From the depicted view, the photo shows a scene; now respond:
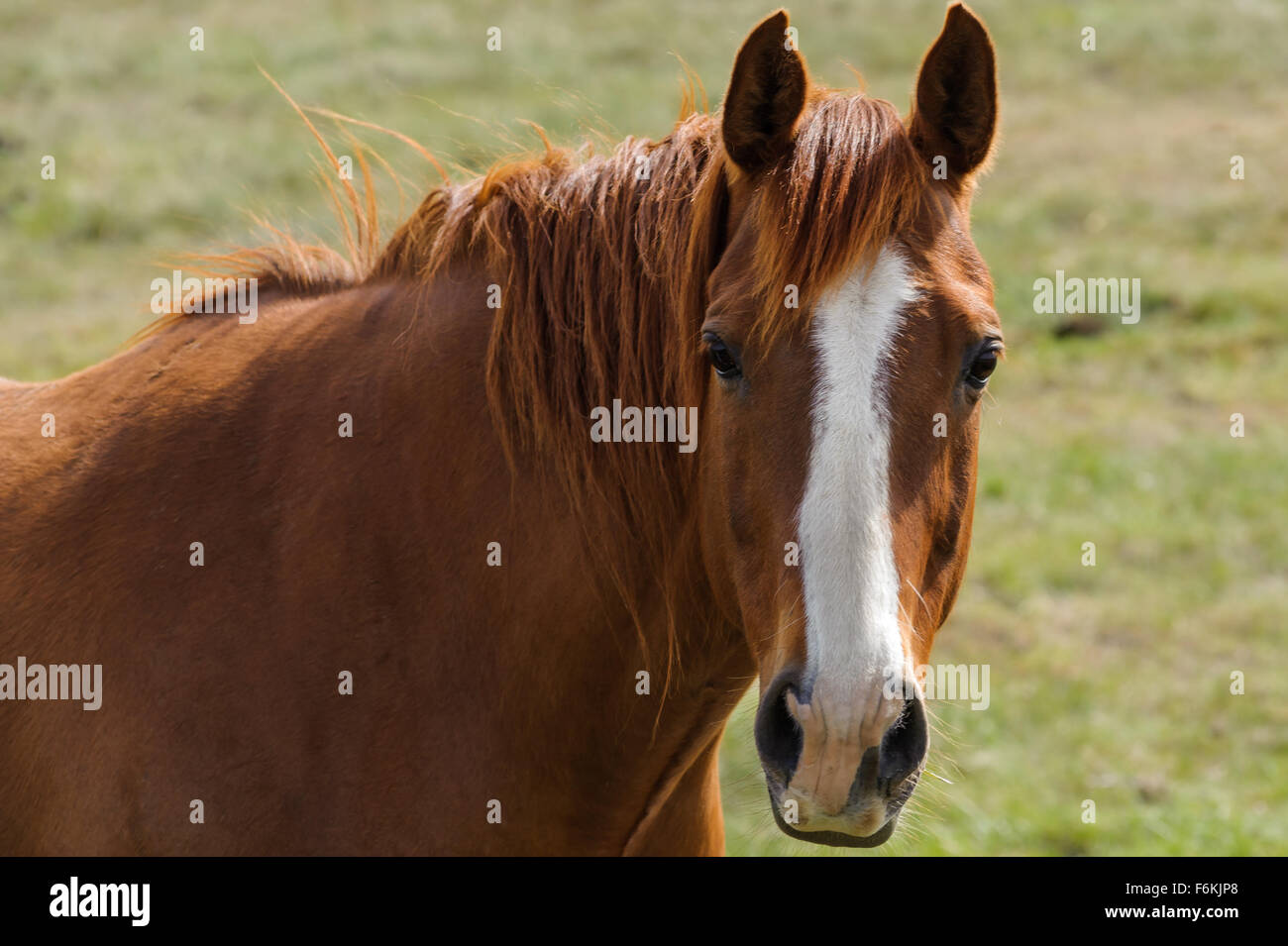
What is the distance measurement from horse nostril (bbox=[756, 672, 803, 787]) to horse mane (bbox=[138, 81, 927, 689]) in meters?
0.48

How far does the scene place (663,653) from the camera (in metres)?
2.72

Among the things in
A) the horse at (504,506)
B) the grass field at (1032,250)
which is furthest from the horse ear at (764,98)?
the grass field at (1032,250)

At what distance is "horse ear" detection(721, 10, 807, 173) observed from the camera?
250cm

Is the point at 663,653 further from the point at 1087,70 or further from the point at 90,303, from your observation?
the point at 1087,70

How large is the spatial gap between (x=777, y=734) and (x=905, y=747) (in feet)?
0.72

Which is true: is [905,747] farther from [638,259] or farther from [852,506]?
[638,259]

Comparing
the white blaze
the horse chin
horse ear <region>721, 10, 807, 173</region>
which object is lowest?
the horse chin

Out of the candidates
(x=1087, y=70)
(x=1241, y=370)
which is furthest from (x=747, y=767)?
(x=1087, y=70)

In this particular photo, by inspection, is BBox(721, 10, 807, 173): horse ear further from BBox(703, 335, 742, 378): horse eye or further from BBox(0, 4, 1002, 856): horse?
BBox(703, 335, 742, 378): horse eye

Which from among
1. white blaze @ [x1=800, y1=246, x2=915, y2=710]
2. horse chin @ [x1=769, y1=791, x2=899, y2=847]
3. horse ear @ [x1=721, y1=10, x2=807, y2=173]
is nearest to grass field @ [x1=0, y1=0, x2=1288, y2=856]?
horse ear @ [x1=721, y1=10, x2=807, y2=173]

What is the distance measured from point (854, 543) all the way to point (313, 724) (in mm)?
1207

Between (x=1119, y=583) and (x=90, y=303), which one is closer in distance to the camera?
(x=1119, y=583)

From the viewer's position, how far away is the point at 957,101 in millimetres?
2613
